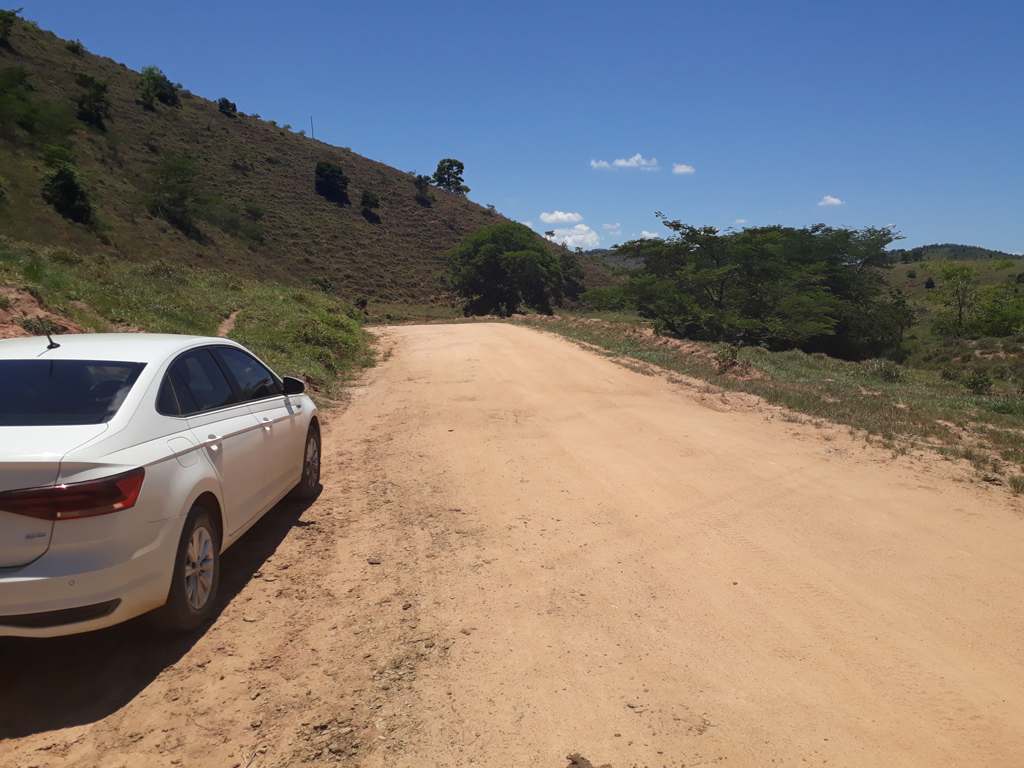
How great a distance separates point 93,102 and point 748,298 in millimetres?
55380

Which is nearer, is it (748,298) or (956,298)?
(748,298)

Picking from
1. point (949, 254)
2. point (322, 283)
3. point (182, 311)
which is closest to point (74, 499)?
point (182, 311)

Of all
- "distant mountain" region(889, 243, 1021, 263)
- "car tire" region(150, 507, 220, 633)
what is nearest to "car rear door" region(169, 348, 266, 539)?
"car tire" region(150, 507, 220, 633)

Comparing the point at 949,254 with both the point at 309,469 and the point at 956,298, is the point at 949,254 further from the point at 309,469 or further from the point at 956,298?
the point at 309,469

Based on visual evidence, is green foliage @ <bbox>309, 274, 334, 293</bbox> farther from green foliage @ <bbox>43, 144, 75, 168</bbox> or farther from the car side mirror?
the car side mirror

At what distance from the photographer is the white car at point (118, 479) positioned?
9.61 feet

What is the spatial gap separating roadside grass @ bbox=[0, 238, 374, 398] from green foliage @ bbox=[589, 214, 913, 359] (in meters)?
17.0

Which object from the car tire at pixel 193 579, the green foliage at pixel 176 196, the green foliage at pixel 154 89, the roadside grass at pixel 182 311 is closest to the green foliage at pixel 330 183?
the green foliage at pixel 154 89

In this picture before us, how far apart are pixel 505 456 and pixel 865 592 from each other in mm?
4078

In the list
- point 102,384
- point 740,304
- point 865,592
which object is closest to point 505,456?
point 865,592

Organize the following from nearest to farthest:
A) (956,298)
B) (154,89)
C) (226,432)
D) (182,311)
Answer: (226,432) < (182,311) < (956,298) < (154,89)

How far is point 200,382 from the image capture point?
4391 millimetres

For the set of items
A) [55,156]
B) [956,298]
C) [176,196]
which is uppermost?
[55,156]

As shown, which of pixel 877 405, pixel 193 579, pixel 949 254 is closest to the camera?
pixel 193 579
